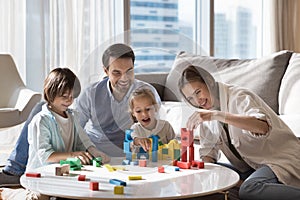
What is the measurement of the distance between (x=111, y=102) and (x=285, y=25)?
12.6 ft

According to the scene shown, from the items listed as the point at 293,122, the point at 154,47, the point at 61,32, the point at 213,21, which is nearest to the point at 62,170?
the point at 154,47

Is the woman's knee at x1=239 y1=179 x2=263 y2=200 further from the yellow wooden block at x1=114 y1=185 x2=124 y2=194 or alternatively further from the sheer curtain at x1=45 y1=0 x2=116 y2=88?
the sheer curtain at x1=45 y1=0 x2=116 y2=88

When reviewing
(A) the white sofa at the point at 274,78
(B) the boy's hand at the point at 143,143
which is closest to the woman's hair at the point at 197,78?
(B) the boy's hand at the point at 143,143

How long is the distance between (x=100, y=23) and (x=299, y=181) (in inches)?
106

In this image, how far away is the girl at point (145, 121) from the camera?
208cm

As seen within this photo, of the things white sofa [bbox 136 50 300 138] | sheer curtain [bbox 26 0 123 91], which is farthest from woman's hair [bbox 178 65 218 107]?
sheer curtain [bbox 26 0 123 91]

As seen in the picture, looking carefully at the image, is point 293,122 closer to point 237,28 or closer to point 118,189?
point 118,189

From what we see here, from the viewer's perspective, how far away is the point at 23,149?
8.95 ft

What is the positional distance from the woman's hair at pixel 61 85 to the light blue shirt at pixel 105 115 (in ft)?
0.16

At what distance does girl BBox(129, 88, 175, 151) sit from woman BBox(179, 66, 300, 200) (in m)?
0.10

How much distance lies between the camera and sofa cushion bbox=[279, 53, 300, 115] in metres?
3.29

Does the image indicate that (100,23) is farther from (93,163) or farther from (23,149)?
(93,163)

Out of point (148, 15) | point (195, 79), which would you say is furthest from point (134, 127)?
point (148, 15)

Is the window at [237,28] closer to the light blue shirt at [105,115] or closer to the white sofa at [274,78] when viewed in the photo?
the white sofa at [274,78]
